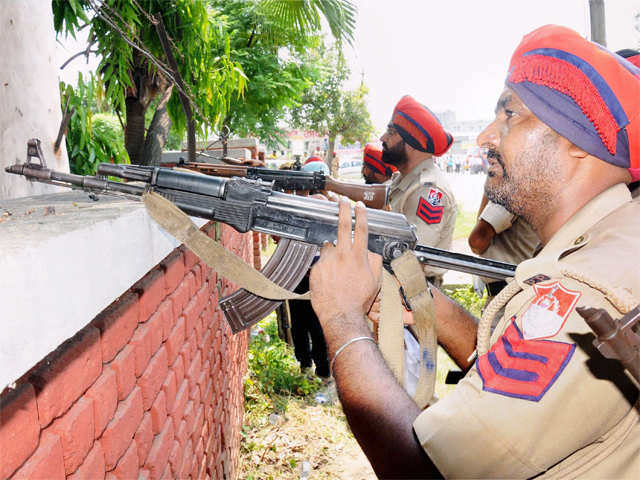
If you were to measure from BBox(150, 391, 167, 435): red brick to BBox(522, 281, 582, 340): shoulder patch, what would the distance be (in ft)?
3.36

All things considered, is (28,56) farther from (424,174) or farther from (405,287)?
(424,174)

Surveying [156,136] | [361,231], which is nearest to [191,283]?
[361,231]

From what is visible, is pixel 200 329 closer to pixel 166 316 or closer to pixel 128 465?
pixel 166 316

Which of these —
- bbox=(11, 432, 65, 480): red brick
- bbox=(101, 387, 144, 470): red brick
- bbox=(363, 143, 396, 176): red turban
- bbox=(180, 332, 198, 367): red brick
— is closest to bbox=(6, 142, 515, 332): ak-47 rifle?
bbox=(180, 332, 198, 367): red brick

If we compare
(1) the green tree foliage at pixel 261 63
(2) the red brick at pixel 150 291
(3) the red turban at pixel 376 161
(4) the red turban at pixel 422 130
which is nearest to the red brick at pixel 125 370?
(2) the red brick at pixel 150 291

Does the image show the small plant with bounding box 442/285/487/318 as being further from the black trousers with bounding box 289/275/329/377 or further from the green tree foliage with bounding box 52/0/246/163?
the green tree foliage with bounding box 52/0/246/163

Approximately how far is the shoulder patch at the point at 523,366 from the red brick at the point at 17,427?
35.3 inches

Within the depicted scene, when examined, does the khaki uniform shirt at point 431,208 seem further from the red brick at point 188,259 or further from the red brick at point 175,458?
the red brick at point 175,458

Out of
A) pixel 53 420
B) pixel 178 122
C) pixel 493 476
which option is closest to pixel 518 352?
pixel 493 476

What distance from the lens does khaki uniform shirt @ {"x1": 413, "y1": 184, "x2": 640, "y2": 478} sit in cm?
93

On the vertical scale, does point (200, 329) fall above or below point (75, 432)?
below

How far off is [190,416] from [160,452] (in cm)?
40

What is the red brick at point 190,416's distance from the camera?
1656mm

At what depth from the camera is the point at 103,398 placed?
0.94m
